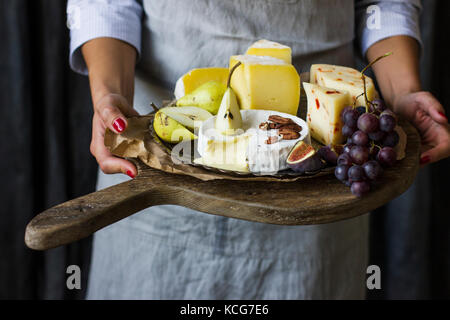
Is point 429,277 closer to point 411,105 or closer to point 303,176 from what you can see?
point 411,105

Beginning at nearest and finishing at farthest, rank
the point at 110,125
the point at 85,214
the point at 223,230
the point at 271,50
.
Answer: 1. the point at 85,214
2. the point at 110,125
3. the point at 271,50
4. the point at 223,230

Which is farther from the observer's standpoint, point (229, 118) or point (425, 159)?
point (425, 159)

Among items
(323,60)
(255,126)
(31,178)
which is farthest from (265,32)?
(31,178)

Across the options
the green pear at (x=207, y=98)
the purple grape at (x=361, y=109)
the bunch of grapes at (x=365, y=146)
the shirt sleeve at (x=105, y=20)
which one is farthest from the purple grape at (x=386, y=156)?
the shirt sleeve at (x=105, y=20)

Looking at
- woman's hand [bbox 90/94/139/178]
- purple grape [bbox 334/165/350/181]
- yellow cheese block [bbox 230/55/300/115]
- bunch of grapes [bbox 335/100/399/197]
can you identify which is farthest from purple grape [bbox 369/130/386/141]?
woman's hand [bbox 90/94/139/178]

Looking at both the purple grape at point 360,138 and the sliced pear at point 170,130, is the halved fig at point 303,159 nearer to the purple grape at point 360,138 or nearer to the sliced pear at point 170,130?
the purple grape at point 360,138

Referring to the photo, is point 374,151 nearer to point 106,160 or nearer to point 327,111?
point 327,111

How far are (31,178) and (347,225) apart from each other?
1096 millimetres

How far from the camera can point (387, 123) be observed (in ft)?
2.68

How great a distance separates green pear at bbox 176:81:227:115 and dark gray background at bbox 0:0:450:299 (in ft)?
2.65

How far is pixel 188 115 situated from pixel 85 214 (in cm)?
32

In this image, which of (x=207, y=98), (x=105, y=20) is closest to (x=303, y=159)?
(x=207, y=98)

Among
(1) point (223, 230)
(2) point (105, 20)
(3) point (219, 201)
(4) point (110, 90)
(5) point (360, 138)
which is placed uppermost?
(2) point (105, 20)

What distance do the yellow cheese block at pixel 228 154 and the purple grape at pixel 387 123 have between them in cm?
25
